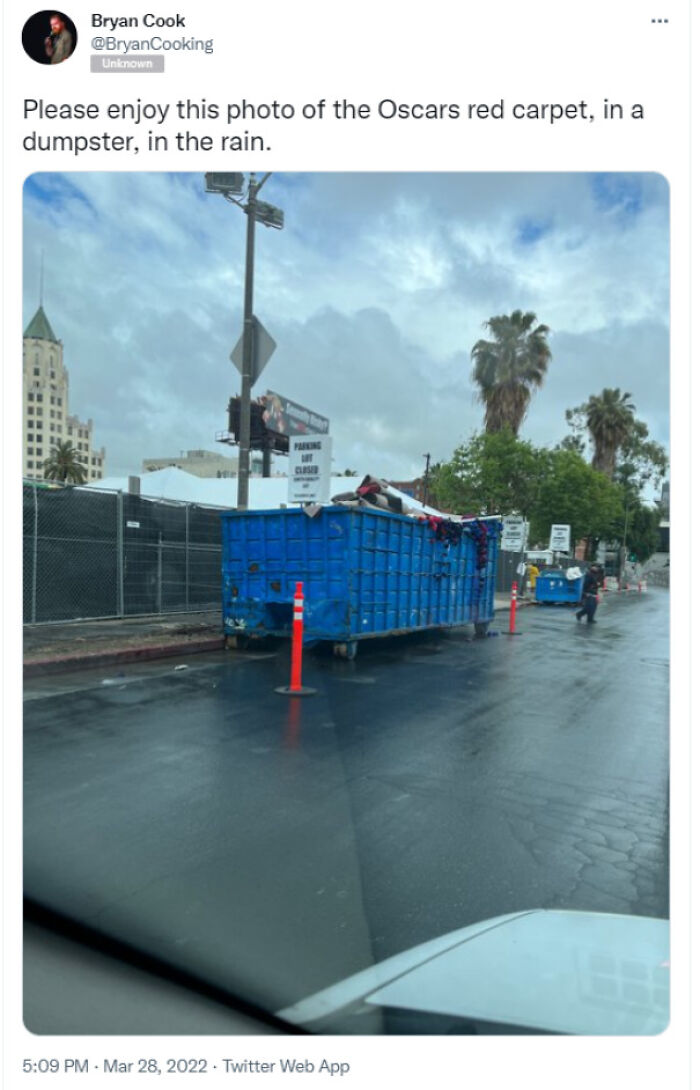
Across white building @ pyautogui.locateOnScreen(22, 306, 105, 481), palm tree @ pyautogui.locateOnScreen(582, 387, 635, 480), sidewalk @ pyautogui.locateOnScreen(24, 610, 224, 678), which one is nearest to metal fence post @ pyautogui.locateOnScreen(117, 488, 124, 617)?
sidewalk @ pyautogui.locateOnScreen(24, 610, 224, 678)

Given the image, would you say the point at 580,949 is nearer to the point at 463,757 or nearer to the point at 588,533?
the point at 463,757

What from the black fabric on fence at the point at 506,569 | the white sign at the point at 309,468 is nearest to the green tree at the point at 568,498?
the black fabric on fence at the point at 506,569

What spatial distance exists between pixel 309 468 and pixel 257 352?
4.16 meters

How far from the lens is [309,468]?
1021cm

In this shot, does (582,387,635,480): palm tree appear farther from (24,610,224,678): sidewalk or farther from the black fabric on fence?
(24,610,224,678): sidewalk

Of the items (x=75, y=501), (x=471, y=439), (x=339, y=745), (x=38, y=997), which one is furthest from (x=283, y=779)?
(x=471, y=439)

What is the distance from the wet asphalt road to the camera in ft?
10.3

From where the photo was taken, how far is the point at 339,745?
6.09 metres

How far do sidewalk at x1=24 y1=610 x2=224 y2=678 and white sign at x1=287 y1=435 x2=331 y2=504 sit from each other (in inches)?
115

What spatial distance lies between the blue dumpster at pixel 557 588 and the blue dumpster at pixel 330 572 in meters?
16.8

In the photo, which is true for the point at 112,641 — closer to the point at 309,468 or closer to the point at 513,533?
the point at 309,468

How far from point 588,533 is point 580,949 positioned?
38.8 metres
